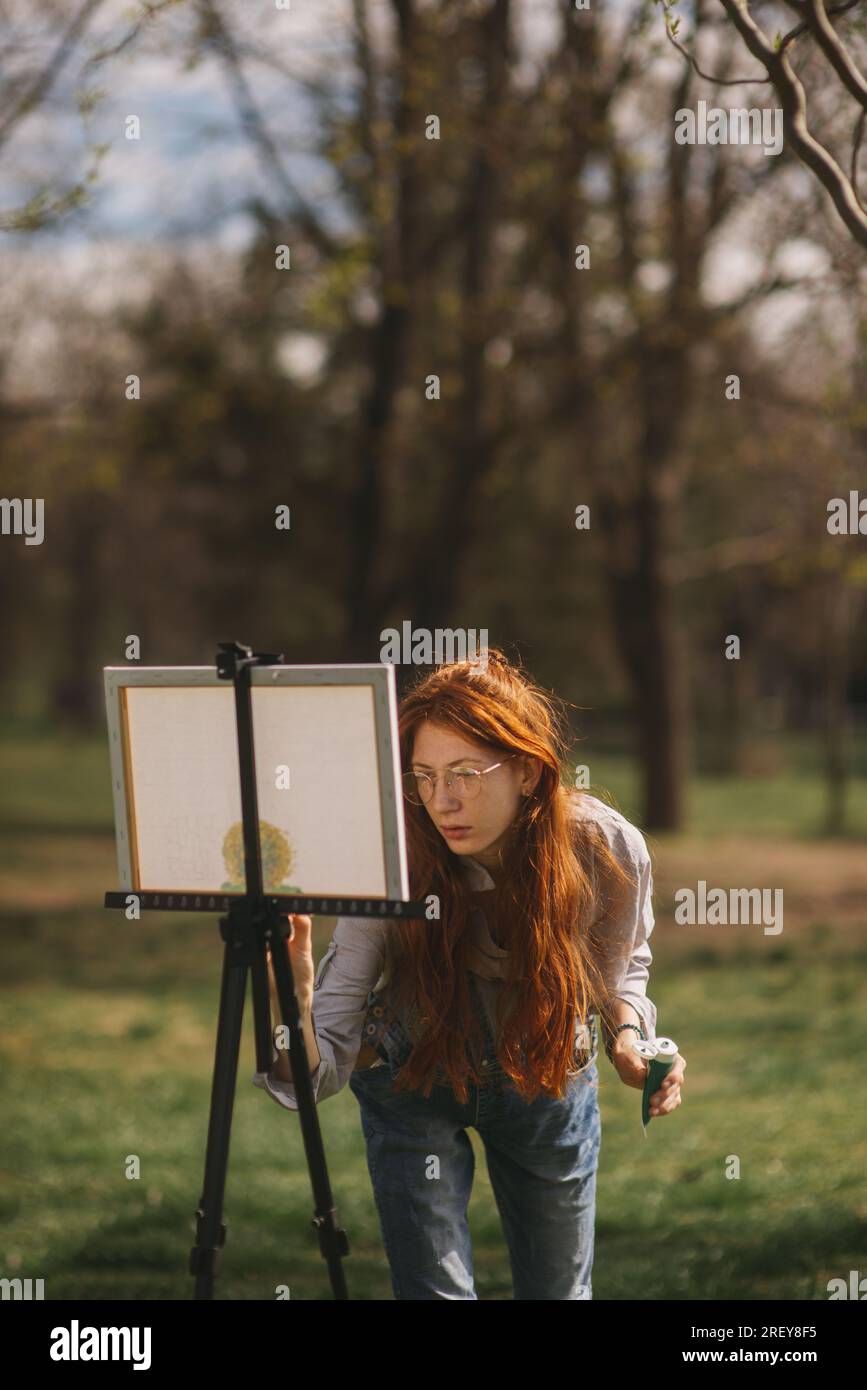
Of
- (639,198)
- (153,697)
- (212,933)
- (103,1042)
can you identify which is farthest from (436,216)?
(153,697)

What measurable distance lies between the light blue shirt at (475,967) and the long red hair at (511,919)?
0.04 metres

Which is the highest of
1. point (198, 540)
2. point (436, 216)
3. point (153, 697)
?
point (436, 216)

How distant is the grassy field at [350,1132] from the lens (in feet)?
15.9

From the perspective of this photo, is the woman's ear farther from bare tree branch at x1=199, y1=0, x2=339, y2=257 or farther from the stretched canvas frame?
bare tree branch at x1=199, y1=0, x2=339, y2=257

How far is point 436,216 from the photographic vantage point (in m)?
14.7

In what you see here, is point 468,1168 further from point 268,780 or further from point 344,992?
point 268,780

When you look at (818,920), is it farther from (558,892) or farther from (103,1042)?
(558,892)

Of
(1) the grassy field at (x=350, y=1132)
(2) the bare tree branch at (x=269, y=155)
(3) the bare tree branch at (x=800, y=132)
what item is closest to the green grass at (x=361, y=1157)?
(1) the grassy field at (x=350, y=1132)

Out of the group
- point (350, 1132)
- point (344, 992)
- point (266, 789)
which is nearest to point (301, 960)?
point (344, 992)

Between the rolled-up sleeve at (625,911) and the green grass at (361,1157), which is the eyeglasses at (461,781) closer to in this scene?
the rolled-up sleeve at (625,911)

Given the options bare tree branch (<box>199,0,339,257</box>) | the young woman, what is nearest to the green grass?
the young woman

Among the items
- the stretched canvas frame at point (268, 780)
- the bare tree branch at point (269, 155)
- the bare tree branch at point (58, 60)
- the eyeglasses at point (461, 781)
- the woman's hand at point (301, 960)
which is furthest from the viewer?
the bare tree branch at point (269, 155)
